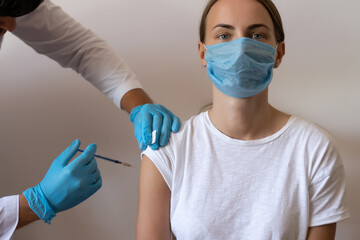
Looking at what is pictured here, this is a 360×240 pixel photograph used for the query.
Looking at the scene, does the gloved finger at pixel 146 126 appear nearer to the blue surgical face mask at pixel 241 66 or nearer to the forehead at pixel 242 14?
the blue surgical face mask at pixel 241 66

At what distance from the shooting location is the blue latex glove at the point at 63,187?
1.28 meters

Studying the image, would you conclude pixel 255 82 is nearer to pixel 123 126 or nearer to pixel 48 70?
pixel 123 126

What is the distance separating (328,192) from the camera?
121 centimetres

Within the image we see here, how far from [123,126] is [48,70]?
1.45 feet

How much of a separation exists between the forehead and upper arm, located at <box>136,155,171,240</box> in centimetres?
50

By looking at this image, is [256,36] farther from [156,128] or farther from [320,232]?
[320,232]

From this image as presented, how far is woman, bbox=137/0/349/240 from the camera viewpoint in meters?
1.17

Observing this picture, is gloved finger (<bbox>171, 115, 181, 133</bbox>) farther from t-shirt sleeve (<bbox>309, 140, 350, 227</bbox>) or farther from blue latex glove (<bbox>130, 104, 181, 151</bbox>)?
t-shirt sleeve (<bbox>309, 140, 350, 227</bbox>)

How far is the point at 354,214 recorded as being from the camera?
5.74 feet

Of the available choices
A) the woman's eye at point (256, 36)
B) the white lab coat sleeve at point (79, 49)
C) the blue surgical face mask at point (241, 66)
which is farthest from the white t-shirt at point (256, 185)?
the white lab coat sleeve at point (79, 49)

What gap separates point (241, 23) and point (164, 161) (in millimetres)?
486

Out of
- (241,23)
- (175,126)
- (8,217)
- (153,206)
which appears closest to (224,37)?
(241,23)

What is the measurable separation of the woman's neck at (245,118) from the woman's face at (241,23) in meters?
0.17

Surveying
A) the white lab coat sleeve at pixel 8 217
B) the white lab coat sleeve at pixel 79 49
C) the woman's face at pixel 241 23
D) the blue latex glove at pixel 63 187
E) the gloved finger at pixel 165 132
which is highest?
the woman's face at pixel 241 23
